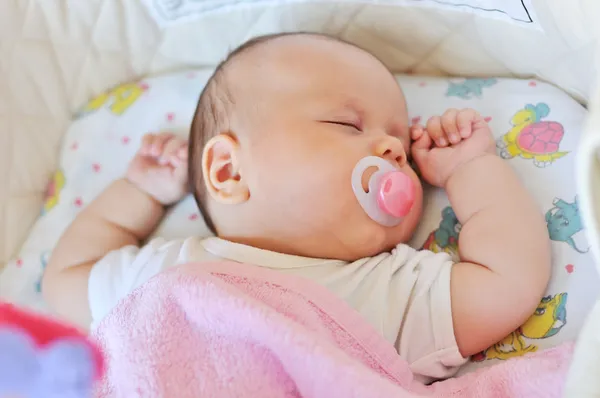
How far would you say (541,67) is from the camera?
101 centimetres

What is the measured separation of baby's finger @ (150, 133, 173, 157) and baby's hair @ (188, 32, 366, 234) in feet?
0.28

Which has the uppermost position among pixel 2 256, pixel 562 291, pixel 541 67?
pixel 541 67

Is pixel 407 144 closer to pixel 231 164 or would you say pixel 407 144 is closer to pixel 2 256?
pixel 231 164

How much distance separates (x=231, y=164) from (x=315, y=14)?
331 mm

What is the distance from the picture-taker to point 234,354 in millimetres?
646

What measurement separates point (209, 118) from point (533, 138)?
45 centimetres

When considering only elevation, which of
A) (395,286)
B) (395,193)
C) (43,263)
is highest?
(395,193)

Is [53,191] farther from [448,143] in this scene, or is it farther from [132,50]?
[448,143]

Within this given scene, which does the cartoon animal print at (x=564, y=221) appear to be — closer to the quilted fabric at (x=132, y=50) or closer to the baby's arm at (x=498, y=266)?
the baby's arm at (x=498, y=266)

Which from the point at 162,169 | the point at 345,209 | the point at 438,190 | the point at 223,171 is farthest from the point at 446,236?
the point at 162,169

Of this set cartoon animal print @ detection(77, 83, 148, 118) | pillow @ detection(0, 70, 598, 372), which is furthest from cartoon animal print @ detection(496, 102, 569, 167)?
cartoon animal print @ detection(77, 83, 148, 118)

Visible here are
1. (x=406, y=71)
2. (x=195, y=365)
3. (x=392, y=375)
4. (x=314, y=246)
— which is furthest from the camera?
(x=406, y=71)

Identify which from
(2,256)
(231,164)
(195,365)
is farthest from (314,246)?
(2,256)

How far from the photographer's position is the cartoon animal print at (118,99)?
1.20m
